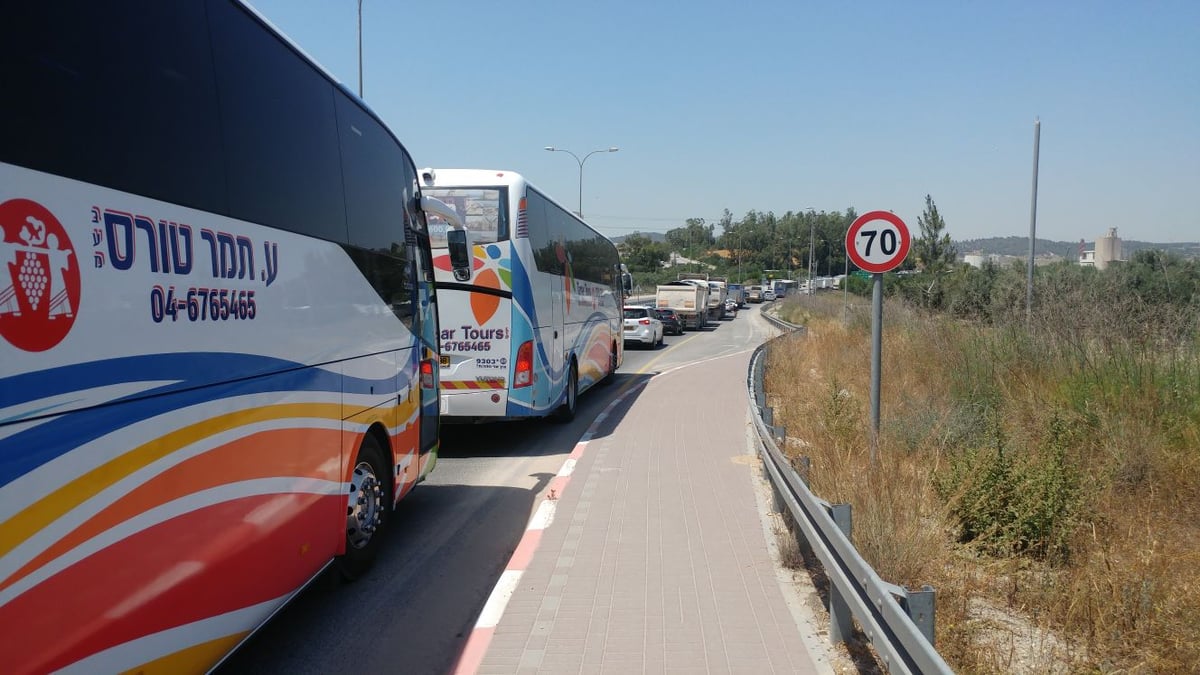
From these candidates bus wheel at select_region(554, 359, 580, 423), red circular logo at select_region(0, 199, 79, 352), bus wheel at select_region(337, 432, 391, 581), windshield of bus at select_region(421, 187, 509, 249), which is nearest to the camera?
red circular logo at select_region(0, 199, 79, 352)

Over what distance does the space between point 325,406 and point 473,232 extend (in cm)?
566

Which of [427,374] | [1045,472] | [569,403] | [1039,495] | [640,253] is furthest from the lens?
[640,253]

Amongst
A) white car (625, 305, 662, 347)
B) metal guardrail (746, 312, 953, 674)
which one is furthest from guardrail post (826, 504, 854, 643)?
white car (625, 305, 662, 347)

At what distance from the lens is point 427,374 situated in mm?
7699

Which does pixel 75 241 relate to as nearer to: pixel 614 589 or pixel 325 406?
pixel 325 406

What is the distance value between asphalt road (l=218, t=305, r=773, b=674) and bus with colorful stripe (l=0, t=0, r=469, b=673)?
0.45 meters

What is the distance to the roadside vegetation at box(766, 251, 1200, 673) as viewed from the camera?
439 centimetres

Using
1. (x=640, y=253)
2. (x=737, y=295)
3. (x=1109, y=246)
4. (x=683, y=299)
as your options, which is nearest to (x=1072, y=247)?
(x=1109, y=246)

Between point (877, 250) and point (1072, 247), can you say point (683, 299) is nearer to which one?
point (1072, 247)

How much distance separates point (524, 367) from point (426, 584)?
4926mm

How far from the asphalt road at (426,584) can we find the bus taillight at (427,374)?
1.27 meters

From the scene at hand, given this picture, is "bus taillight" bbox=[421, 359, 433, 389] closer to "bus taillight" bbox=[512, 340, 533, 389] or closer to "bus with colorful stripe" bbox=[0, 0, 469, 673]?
"bus with colorful stripe" bbox=[0, 0, 469, 673]

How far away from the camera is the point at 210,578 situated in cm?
362

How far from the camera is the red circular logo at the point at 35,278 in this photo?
7.95ft
